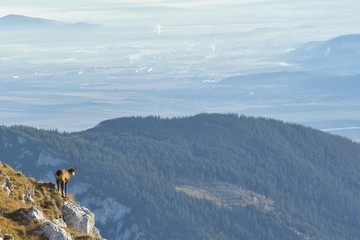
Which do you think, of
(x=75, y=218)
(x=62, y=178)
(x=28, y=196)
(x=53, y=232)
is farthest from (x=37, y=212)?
(x=62, y=178)

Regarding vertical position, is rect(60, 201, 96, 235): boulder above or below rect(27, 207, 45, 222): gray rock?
below

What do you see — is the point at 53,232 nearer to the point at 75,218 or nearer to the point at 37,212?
the point at 37,212

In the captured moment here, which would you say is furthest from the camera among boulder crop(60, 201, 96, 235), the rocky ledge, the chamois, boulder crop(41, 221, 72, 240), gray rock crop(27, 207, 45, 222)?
the chamois

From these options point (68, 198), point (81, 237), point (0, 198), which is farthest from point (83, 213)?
point (81, 237)

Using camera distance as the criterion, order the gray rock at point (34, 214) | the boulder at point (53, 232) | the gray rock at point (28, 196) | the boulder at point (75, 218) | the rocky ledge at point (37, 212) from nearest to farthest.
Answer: the boulder at point (53, 232)
the rocky ledge at point (37, 212)
the gray rock at point (34, 214)
the boulder at point (75, 218)
the gray rock at point (28, 196)

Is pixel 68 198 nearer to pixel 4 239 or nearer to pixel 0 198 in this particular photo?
pixel 0 198

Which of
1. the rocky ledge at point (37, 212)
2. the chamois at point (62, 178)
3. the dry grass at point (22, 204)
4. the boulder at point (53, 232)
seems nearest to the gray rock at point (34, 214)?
the rocky ledge at point (37, 212)

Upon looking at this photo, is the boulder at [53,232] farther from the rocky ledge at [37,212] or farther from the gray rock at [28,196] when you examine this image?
the gray rock at [28,196]

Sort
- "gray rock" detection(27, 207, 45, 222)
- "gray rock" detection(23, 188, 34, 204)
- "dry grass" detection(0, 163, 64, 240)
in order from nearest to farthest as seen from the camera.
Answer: "dry grass" detection(0, 163, 64, 240), "gray rock" detection(27, 207, 45, 222), "gray rock" detection(23, 188, 34, 204)

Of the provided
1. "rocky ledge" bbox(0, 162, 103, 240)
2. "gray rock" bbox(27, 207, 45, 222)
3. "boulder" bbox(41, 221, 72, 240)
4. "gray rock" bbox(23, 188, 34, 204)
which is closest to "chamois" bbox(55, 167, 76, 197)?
"rocky ledge" bbox(0, 162, 103, 240)

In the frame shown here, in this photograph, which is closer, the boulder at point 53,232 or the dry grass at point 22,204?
the boulder at point 53,232

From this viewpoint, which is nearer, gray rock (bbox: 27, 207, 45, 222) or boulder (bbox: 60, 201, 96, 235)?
gray rock (bbox: 27, 207, 45, 222)

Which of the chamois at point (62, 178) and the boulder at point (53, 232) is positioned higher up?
the chamois at point (62, 178)

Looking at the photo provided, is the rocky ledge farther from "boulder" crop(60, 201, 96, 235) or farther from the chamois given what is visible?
the chamois
